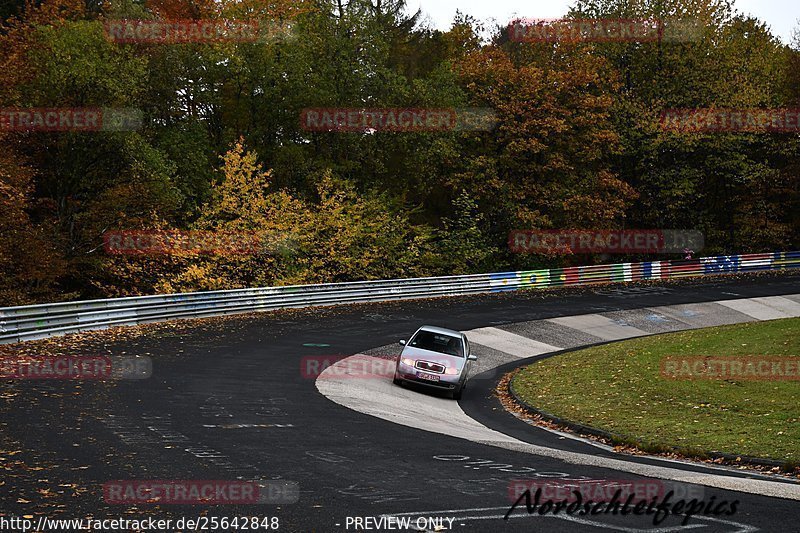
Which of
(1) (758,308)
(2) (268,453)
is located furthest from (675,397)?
(1) (758,308)

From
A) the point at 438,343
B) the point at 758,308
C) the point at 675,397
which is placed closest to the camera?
the point at 675,397

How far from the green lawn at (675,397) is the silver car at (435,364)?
6.32ft

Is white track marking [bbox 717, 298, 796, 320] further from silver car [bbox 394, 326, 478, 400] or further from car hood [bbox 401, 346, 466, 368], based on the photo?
car hood [bbox 401, 346, 466, 368]

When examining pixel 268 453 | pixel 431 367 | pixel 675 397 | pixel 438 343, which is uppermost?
pixel 268 453

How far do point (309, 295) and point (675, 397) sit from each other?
17.3m

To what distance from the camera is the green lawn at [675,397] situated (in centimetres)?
1501

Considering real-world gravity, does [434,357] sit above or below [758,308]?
above

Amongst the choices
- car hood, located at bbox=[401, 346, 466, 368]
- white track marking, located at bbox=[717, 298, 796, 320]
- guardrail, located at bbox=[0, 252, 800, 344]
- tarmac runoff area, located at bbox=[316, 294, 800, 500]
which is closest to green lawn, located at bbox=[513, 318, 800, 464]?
car hood, located at bbox=[401, 346, 466, 368]

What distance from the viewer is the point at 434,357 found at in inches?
792

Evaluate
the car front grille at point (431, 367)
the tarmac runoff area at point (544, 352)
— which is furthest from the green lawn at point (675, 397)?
the car front grille at point (431, 367)

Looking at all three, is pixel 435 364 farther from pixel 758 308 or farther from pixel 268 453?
pixel 758 308

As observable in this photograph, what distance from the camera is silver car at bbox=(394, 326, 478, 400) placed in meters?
19.8

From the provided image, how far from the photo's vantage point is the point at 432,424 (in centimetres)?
1542

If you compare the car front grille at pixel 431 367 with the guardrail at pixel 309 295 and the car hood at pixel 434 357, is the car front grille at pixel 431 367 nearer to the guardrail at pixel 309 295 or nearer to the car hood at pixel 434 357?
the car hood at pixel 434 357
